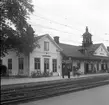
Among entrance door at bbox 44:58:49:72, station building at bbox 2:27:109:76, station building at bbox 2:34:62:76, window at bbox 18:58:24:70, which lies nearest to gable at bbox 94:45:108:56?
station building at bbox 2:27:109:76

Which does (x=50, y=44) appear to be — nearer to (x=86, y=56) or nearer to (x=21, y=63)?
(x=21, y=63)

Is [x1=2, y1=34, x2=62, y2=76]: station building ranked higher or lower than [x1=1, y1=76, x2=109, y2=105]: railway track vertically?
higher

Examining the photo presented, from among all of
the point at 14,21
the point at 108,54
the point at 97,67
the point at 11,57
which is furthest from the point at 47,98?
the point at 108,54

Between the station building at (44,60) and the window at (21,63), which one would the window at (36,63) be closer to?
the station building at (44,60)

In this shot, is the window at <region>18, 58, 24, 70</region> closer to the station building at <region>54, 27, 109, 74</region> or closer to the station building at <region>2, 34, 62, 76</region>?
the station building at <region>2, 34, 62, 76</region>

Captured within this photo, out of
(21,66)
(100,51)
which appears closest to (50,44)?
(21,66)

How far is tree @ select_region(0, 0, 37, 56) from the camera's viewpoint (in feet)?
61.6

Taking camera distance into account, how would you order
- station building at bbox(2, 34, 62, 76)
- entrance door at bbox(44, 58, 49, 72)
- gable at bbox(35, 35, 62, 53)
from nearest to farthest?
station building at bbox(2, 34, 62, 76) < gable at bbox(35, 35, 62, 53) < entrance door at bbox(44, 58, 49, 72)

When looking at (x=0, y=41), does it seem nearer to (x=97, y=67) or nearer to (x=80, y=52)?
(x=80, y=52)

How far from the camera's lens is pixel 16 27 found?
20.4 m

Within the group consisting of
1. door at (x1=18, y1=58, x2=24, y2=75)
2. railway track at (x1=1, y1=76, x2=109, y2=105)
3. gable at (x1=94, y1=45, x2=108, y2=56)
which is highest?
gable at (x1=94, y1=45, x2=108, y2=56)

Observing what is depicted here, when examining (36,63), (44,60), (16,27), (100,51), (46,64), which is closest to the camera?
(16,27)

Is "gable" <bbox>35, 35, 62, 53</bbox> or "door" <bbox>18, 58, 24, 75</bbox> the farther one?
"gable" <bbox>35, 35, 62, 53</bbox>

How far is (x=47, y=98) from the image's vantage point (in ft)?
32.4
